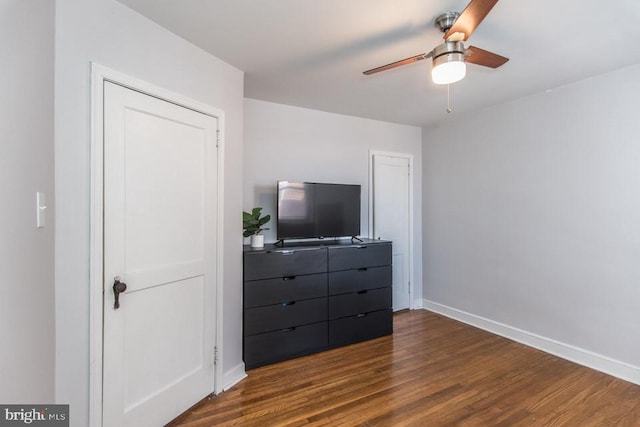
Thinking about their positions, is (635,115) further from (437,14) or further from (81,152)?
(81,152)

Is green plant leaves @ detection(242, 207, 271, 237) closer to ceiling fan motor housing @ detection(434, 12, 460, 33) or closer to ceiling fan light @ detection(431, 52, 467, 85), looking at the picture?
ceiling fan light @ detection(431, 52, 467, 85)

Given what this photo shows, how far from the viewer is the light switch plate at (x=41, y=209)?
4.07 ft

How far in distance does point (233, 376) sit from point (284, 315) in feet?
2.06

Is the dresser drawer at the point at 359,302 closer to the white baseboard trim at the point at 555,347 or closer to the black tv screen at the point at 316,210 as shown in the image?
the black tv screen at the point at 316,210

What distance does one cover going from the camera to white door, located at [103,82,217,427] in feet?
5.44

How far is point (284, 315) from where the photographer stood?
2.77 m

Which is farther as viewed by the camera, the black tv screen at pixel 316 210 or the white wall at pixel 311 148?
the white wall at pixel 311 148

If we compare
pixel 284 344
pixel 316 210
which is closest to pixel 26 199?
pixel 284 344

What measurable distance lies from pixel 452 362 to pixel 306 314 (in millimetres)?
1386

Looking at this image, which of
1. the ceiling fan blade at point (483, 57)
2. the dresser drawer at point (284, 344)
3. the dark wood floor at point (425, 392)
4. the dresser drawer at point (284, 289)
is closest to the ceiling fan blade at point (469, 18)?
the ceiling fan blade at point (483, 57)

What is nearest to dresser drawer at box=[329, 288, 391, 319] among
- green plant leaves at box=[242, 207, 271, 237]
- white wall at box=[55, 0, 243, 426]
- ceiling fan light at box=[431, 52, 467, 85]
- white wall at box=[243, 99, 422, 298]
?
white wall at box=[243, 99, 422, 298]

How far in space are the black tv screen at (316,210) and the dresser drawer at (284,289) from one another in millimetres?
478

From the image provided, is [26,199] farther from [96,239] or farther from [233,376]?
[233,376]

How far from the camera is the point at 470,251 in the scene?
12.0 ft
